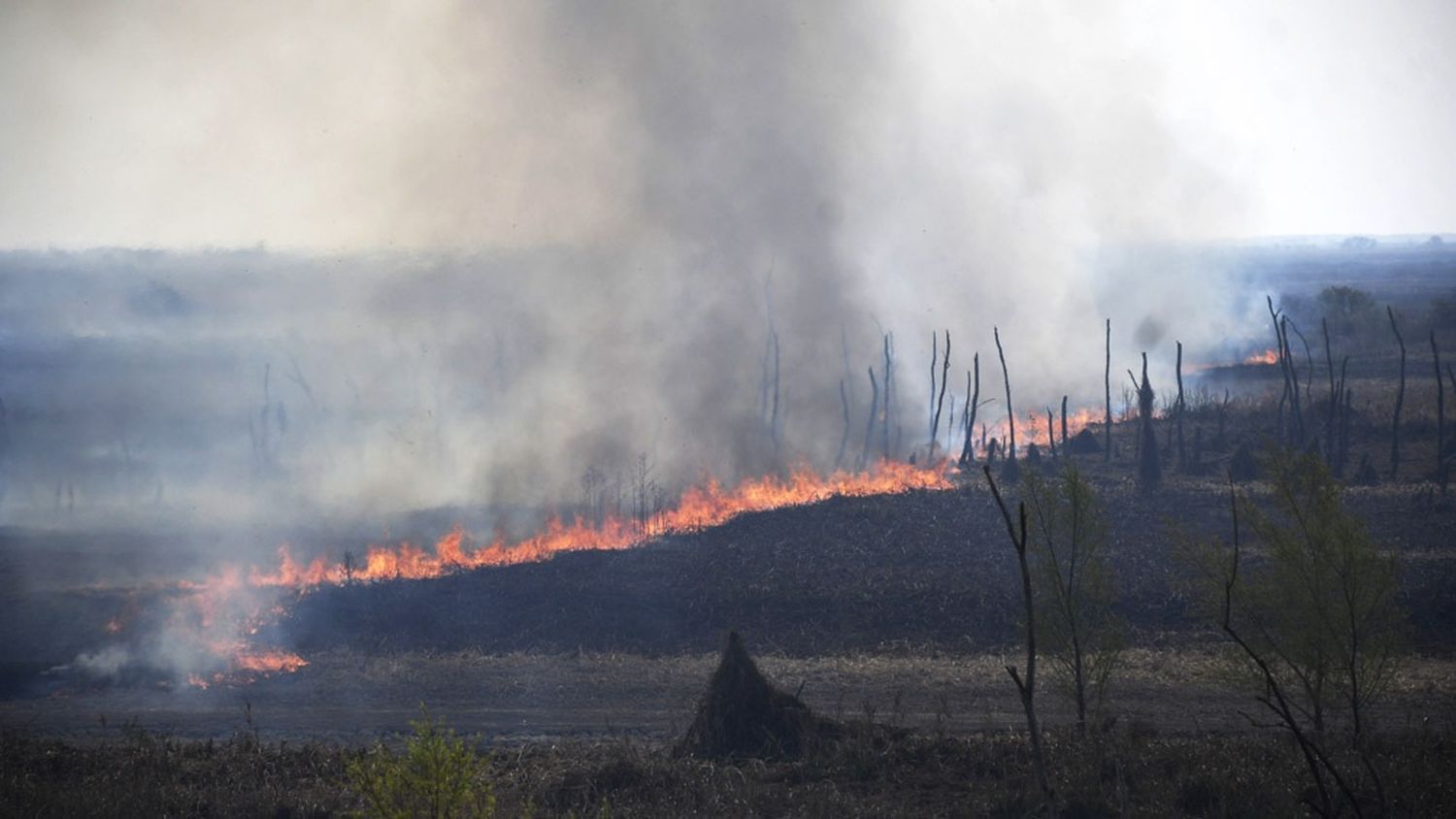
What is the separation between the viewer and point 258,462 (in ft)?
212

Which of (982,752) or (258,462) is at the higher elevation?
(258,462)

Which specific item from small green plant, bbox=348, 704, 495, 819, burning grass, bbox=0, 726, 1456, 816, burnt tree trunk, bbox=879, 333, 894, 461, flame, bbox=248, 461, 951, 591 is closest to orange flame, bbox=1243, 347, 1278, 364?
burnt tree trunk, bbox=879, 333, 894, 461

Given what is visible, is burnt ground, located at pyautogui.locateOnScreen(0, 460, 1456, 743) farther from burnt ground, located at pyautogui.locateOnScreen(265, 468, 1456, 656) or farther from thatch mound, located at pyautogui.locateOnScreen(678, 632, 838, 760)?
thatch mound, located at pyautogui.locateOnScreen(678, 632, 838, 760)

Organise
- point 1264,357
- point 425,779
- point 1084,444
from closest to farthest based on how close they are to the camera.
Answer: point 425,779, point 1084,444, point 1264,357

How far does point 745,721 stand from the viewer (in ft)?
76.3

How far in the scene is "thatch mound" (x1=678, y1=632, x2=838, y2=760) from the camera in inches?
897

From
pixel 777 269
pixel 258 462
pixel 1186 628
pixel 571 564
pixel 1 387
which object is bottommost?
pixel 1186 628

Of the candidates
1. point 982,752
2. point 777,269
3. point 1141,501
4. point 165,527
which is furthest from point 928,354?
point 982,752

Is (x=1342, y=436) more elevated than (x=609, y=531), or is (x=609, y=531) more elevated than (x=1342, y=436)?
(x=1342, y=436)

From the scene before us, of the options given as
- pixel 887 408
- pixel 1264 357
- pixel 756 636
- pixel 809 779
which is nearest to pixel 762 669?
pixel 756 636

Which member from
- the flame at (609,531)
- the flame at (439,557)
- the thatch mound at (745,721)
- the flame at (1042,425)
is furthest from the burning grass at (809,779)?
the flame at (1042,425)

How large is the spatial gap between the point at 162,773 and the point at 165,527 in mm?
38598

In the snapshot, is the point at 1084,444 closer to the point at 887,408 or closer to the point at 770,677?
the point at 887,408

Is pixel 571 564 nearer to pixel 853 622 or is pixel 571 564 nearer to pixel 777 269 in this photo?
pixel 853 622
